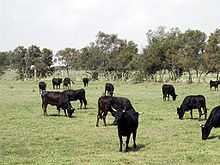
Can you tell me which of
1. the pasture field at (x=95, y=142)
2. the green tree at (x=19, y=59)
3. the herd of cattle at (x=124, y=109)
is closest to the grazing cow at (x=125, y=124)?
the herd of cattle at (x=124, y=109)

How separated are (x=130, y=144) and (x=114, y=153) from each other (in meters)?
1.79

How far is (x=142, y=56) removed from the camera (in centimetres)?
7906

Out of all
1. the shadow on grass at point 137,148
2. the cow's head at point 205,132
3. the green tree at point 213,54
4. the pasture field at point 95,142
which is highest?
the green tree at point 213,54

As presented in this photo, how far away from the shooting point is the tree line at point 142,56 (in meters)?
70.7

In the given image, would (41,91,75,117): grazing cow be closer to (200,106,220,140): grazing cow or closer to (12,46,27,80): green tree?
(200,106,220,140): grazing cow

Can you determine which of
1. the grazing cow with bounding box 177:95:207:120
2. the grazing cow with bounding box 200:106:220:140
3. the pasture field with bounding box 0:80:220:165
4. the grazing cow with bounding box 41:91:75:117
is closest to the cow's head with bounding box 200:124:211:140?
the grazing cow with bounding box 200:106:220:140

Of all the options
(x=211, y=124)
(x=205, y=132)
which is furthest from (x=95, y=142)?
(x=211, y=124)

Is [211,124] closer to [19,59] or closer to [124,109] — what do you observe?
[124,109]

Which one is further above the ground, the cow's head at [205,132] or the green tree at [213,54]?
the green tree at [213,54]

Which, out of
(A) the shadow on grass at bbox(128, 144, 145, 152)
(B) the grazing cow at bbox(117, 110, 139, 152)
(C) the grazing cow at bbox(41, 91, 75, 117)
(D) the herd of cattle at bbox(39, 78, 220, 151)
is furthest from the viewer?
(C) the grazing cow at bbox(41, 91, 75, 117)

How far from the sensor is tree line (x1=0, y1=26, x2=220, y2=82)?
2783 inches

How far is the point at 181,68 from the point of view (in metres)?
74.7

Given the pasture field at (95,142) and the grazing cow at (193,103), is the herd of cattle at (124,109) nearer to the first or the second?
the grazing cow at (193,103)

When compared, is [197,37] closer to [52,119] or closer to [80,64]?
[80,64]
